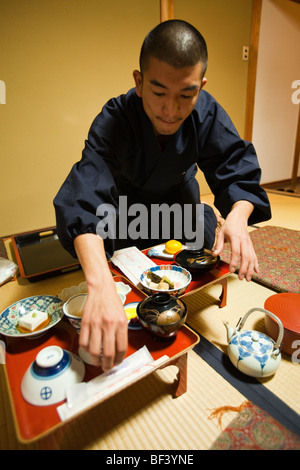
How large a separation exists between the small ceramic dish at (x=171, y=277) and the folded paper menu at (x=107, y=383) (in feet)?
1.13

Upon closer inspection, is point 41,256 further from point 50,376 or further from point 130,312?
point 50,376

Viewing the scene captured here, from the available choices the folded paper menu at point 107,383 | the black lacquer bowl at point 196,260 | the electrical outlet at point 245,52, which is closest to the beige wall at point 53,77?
the electrical outlet at point 245,52

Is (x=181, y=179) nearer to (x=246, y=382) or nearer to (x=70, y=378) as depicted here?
(x=246, y=382)

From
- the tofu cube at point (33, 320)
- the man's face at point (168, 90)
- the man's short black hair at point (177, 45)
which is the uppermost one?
the man's short black hair at point (177, 45)

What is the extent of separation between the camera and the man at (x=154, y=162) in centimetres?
85

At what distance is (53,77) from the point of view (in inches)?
104

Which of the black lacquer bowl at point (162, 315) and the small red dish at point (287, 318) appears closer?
the black lacquer bowl at point (162, 315)

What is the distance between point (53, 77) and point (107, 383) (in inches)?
112

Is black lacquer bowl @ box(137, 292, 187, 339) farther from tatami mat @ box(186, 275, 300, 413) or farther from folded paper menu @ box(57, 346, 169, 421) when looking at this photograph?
tatami mat @ box(186, 275, 300, 413)

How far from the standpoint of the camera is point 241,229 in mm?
1146

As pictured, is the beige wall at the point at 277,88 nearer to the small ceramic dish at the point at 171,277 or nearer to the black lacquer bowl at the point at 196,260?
the black lacquer bowl at the point at 196,260

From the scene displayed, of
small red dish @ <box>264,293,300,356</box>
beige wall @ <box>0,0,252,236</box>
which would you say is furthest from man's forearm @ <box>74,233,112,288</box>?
beige wall @ <box>0,0,252,236</box>

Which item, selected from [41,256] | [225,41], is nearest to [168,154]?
[41,256]

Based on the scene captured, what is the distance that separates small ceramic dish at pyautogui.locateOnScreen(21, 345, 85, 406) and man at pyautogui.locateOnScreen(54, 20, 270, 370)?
0.51 feet
